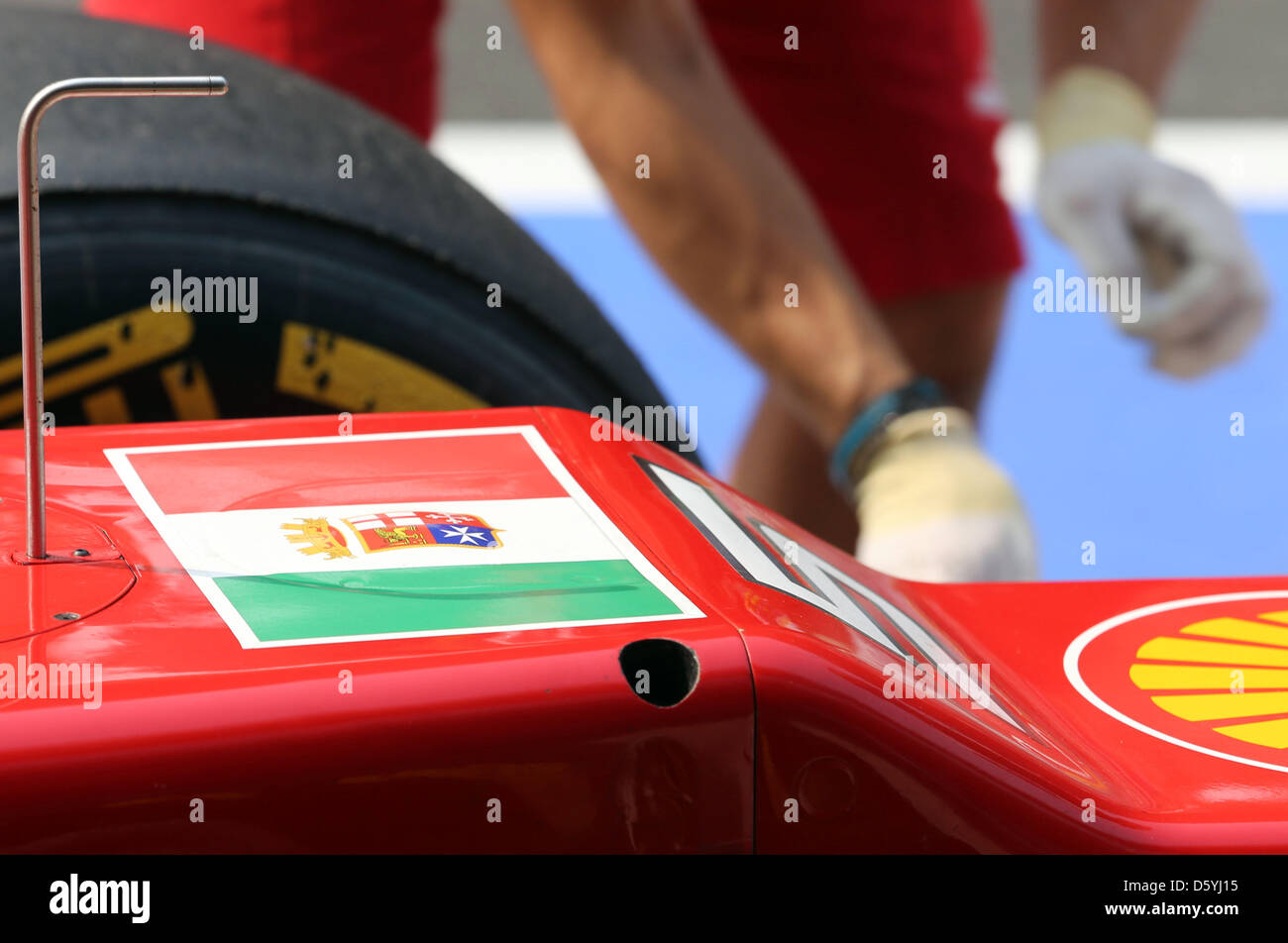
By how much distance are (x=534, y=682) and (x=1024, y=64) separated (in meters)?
5.46

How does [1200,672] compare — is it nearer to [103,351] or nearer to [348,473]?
[348,473]

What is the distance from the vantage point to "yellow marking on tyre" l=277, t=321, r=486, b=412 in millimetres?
1103

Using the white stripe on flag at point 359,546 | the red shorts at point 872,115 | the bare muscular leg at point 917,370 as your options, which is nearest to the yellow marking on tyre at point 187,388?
the white stripe on flag at point 359,546

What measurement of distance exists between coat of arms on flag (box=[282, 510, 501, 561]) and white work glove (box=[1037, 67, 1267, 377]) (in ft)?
3.59

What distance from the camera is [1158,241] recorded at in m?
1.78

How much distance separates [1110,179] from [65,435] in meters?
1.22

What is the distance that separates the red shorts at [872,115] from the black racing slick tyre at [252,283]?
2.71 feet

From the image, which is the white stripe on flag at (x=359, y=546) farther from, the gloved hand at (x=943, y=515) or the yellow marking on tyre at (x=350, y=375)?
the gloved hand at (x=943, y=515)

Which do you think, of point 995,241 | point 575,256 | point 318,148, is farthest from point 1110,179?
point 575,256

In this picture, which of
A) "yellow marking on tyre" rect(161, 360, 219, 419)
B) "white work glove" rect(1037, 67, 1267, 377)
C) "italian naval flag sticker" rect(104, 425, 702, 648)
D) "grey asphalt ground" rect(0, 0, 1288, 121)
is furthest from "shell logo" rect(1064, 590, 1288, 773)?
"grey asphalt ground" rect(0, 0, 1288, 121)

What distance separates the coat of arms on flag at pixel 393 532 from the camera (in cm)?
77
